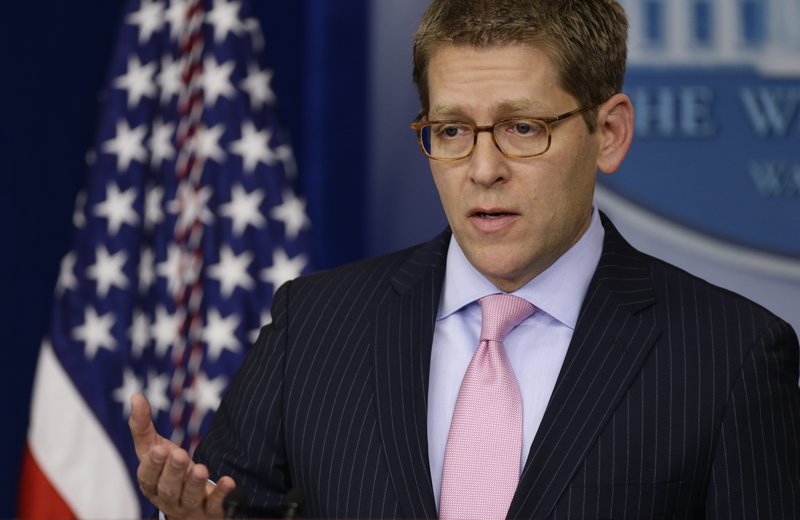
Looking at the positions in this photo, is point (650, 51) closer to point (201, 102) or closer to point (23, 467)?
point (201, 102)

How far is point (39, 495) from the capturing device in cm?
349

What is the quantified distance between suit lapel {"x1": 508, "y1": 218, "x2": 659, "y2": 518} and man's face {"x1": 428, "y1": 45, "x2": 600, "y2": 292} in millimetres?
137

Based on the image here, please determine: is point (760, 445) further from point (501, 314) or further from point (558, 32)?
point (558, 32)

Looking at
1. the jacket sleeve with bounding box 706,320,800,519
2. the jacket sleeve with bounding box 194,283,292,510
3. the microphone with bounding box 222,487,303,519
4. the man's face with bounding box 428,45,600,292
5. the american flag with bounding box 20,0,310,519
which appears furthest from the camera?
the american flag with bounding box 20,0,310,519

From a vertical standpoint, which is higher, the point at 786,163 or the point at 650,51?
the point at 650,51

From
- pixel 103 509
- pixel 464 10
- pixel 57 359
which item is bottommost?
pixel 103 509

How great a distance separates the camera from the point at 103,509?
349 centimetres

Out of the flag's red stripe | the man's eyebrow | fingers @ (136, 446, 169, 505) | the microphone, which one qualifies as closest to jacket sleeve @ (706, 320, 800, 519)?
the man's eyebrow

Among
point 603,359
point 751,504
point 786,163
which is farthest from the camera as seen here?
point 786,163

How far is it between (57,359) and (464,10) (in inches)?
82.1

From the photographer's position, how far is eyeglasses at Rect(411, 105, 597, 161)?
1.83 m

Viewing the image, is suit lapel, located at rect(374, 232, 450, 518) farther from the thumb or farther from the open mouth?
the thumb

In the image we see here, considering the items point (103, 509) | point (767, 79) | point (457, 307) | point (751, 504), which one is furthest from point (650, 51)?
point (103, 509)

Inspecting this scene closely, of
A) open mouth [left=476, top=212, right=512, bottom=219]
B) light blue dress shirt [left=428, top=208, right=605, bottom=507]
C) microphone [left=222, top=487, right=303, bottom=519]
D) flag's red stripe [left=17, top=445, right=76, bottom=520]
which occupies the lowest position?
flag's red stripe [left=17, top=445, right=76, bottom=520]
